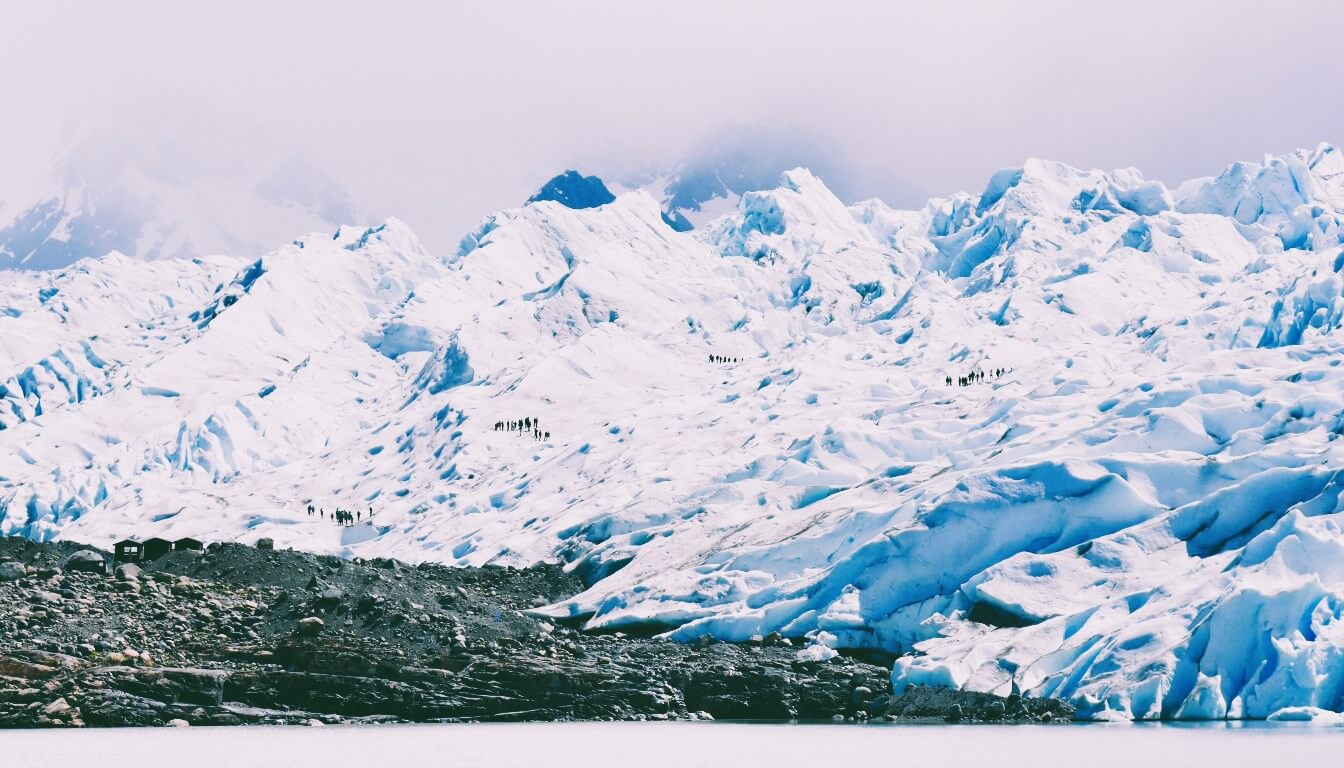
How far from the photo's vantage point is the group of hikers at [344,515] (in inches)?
3964

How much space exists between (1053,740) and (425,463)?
84.8 metres

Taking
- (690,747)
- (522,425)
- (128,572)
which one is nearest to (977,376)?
(522,425)

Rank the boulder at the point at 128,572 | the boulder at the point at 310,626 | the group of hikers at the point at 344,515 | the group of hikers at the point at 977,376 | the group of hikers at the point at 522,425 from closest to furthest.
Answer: the boulder at the point at 310,626, the boulder at the point at 128,572, the group of hikers at the point at 977,376, the group of hikers at the point at 344,515, the group of hikers at the point at 522,425

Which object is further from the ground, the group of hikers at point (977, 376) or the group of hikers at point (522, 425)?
the group of hikers at point (977, 376)

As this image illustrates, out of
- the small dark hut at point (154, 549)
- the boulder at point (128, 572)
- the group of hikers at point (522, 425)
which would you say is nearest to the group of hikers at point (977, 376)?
the group of hikers at point (522, 425)

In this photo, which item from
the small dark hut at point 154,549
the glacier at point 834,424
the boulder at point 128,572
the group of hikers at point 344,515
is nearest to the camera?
the glacier at point 834,424

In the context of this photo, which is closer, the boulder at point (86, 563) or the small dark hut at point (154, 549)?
the boulder at point (86, 563)

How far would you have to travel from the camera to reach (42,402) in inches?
6786

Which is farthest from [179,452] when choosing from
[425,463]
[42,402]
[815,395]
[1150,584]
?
[1150,584]

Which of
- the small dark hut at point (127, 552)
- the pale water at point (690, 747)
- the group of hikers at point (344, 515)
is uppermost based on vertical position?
the pale water at point (690, 747)

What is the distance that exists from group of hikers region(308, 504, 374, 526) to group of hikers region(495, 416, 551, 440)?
1312 centimetres

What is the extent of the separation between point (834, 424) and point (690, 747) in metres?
42.2

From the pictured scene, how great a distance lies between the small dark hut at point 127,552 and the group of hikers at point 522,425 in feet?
162

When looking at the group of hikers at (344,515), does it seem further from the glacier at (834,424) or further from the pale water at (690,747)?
the pale water at (690,747)
